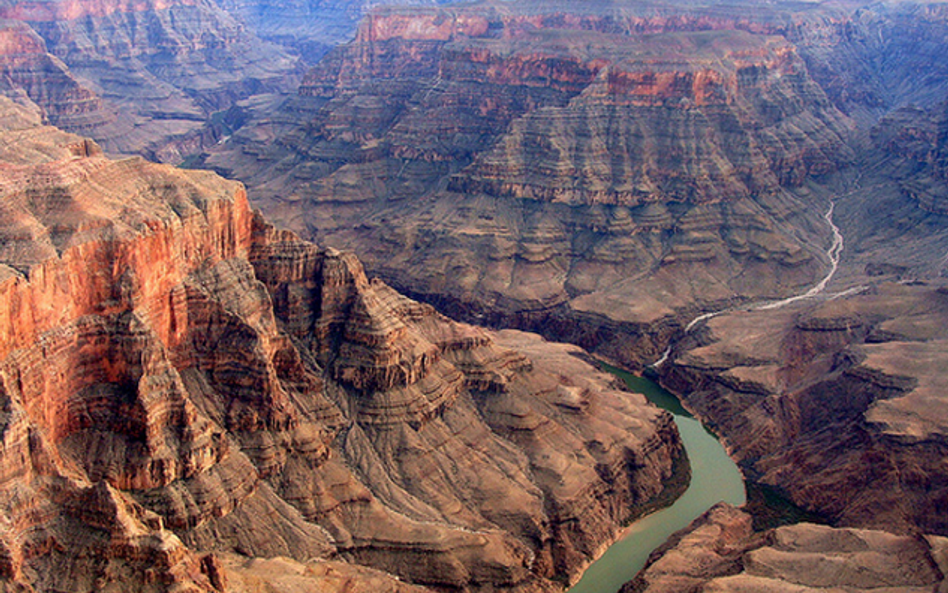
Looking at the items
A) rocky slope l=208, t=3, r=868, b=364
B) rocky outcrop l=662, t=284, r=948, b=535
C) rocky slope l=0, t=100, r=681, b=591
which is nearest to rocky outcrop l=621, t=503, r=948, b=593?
rocky slope l=0, t=100, r=681, b=591

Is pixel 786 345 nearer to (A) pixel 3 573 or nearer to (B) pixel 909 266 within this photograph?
(B) pixel 909 266

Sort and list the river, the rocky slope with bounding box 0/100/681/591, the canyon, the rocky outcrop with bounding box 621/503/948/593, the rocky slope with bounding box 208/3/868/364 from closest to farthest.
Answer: the rocky slope with bounding box 0/100/681/591 < the canyon < the rocky outcrop with bounding box 621/503/948/593 < the river < the rocky slope with bounding box 208/3/868/364

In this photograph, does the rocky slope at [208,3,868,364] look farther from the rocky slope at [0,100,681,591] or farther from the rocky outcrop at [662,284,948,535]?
the rocky slope at [0,100,681,591]

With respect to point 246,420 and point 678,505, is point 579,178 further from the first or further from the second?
point 246,420

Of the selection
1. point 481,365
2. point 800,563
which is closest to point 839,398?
point 800,563

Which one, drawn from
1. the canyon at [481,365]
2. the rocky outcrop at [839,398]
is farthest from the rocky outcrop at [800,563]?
the rocky outcrop at [839,398]
